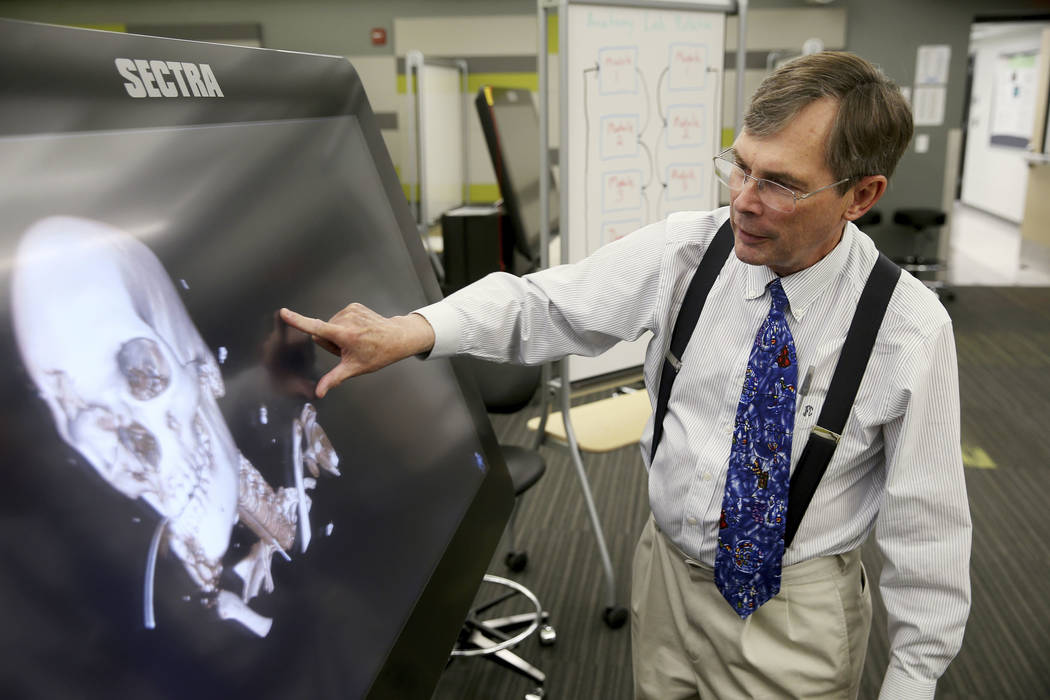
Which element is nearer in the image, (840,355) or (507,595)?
(840,355)

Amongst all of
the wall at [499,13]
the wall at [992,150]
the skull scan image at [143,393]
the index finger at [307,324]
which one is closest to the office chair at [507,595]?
the index finger at [307,324]

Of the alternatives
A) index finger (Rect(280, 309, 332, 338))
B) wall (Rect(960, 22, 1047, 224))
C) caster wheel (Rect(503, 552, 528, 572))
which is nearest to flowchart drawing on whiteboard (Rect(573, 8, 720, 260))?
caster wheel (Rect(503, 552, 528, 572))

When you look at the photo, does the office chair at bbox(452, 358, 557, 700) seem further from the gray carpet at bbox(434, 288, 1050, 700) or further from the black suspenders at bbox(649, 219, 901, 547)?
the black suspenders at bbox(649, 219, 901, 547)

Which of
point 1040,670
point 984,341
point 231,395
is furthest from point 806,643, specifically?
point 984,341

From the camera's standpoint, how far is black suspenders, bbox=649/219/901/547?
1.03 m

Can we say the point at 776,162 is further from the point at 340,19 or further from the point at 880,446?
the point at 340,19

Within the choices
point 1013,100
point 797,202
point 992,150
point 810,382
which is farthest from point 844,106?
point 992,150

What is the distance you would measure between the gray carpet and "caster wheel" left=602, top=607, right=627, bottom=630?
0.02 metres

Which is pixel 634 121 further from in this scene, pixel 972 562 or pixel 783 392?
pixel 972 562

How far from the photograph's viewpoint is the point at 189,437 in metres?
0.55

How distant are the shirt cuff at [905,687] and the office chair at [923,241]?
520 cm

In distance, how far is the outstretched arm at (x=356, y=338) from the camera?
719 millimetres

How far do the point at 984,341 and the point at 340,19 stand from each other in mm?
5105

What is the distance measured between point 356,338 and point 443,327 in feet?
0.59
